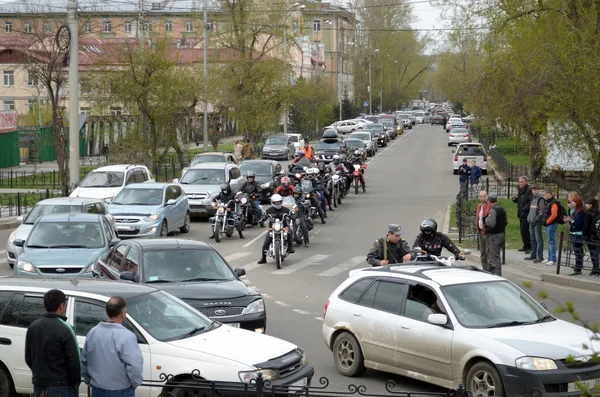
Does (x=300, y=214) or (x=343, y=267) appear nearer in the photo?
(x=343, y=267)

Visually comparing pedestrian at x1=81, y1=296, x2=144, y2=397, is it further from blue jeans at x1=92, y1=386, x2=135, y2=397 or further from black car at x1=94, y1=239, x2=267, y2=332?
black car at x1=94, y1=239, x2=267, y2=332

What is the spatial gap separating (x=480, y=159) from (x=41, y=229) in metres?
Answer: 32.2

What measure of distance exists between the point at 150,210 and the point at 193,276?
1219cm

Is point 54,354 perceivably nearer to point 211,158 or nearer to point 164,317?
→ point 164,317

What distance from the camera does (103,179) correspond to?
97.1 feet

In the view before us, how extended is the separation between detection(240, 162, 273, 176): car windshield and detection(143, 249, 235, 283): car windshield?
2128 cm

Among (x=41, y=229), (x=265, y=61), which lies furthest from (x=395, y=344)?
(x=265, y=61)

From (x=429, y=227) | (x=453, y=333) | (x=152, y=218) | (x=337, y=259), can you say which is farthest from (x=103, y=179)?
(x=453, y=333)

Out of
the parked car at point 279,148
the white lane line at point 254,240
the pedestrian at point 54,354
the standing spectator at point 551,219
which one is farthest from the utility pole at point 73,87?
the parked car at point 279,148

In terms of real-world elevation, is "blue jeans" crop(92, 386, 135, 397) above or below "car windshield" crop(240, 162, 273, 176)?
below

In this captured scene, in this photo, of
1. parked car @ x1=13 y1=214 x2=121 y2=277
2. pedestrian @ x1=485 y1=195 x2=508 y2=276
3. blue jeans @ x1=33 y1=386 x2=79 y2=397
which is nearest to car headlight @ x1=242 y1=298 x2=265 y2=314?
blue jeans @ x1=33 y1=386 x2=79 y2=397

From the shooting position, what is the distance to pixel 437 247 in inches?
580

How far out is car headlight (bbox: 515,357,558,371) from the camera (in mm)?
9242

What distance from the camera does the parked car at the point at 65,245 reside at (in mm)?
16734
